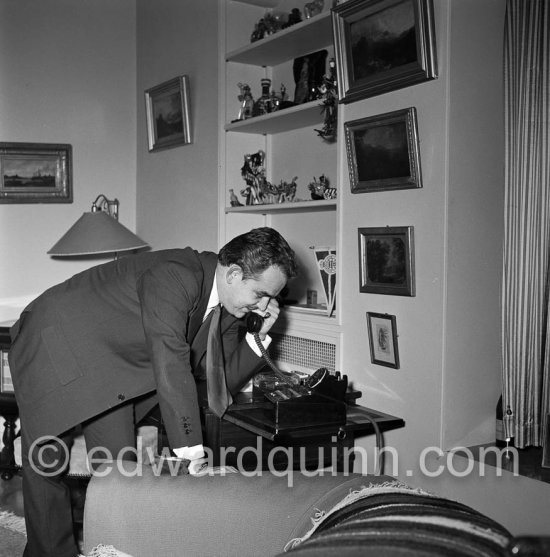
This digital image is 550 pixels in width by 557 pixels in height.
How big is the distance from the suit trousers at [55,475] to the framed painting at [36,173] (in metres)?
2.36

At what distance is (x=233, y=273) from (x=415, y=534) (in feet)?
4.99

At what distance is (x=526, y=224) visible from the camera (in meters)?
2.77

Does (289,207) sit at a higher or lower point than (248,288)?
higher

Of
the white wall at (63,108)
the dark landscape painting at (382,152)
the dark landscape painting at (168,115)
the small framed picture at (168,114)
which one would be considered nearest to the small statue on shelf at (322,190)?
the dark landscape painting at (382,152)

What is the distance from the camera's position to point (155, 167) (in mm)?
4984

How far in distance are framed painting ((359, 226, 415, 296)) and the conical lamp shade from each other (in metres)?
1.94

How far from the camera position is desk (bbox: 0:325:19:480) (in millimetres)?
4172

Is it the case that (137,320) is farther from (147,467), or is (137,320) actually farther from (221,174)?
(221,174)

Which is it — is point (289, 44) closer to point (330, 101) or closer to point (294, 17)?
point (294, 17)

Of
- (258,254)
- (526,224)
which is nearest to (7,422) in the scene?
(258,254)

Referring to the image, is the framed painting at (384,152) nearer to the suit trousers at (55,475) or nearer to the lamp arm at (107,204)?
the suit trousers at (55,475)

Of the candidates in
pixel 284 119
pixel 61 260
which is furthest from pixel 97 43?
pixel 284 119

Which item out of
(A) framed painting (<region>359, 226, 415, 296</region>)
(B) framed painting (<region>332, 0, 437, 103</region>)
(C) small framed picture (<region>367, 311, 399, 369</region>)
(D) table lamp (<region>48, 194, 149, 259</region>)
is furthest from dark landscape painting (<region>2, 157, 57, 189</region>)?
(C) small framed picture (<region>367, 311, 399, 369</region>)

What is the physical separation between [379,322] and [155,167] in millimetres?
2454
